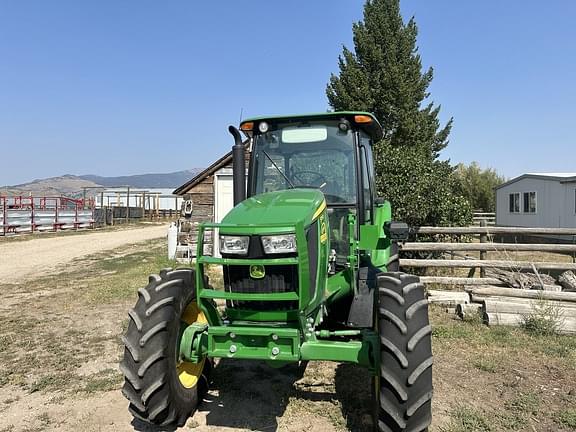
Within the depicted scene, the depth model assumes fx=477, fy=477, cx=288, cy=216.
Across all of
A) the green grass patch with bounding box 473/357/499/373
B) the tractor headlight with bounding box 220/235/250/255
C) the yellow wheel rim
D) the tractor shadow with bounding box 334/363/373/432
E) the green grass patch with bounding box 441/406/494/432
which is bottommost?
the green grass patch with bounding box 441/406/494/432

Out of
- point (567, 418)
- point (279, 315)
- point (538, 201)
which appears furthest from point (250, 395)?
point (538, 201)

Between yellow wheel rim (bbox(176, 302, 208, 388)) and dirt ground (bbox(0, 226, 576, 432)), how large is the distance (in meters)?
0.29

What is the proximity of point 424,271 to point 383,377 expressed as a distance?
6313mm

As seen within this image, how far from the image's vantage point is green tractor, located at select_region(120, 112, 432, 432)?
3219mm

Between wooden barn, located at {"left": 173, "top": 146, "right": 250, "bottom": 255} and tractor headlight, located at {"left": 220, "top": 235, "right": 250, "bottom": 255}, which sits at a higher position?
wooden barn, located at {"left": 173, "top": 146, "right": 250, "bottom": 255}

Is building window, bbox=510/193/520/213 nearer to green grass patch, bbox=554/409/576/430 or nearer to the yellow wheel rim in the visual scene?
green grass patch, bbox=554/409/576/430

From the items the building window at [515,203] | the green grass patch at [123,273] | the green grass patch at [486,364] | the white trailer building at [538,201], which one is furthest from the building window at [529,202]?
the green grass patch at [486,364]

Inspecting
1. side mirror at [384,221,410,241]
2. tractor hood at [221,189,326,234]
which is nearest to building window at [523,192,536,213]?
side mirror at [384,221,410,241]

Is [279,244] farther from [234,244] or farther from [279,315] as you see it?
[279,315]

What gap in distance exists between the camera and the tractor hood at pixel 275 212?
3.33 metres

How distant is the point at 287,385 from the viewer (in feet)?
15.0

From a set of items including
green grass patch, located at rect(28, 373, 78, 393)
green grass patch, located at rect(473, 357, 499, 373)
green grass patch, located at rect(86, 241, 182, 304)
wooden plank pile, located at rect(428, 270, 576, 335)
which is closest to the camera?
green grass patch, located at rect(28, 373, 78, 393)

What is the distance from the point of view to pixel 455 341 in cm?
571

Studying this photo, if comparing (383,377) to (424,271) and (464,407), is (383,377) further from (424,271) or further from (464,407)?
(424,271)
